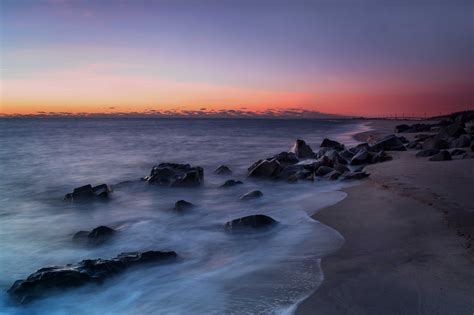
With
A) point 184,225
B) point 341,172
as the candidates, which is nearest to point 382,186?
point 341,172

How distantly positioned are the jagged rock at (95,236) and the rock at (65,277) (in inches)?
71.7

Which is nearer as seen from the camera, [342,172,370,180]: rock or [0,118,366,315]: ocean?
[0,118,366,315]: ocean

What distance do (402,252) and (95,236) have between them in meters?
5.67

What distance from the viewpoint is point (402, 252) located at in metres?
6.13

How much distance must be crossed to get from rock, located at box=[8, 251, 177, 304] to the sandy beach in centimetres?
303

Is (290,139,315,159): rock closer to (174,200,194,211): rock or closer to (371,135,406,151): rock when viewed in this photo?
(371,135,406,151): rock

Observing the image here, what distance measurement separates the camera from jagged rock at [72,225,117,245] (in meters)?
8.46

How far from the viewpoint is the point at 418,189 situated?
10117 mm

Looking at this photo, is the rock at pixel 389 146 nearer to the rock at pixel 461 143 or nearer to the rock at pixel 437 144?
the rock at pixel 437 144

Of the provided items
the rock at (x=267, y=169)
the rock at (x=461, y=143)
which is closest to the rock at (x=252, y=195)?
the rock at (x=267, y=169)

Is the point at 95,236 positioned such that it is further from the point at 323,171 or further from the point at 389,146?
the point at 389,146

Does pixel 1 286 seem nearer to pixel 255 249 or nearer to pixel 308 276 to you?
pixel 255 249

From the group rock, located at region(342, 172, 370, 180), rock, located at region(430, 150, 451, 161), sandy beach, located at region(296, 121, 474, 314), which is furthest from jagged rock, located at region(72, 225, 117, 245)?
rock, located at region(430, 150, 451, 161)

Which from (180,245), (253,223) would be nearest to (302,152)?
(253,223)
